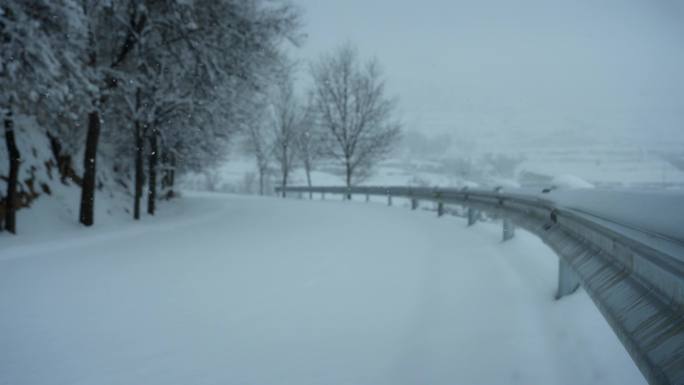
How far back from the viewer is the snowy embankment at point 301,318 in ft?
11.1

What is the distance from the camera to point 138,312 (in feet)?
15.8

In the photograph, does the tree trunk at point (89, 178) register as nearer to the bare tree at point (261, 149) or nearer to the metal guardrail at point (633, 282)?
the metal guardrail at point (633, 282)

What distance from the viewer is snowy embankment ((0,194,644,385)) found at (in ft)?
11.1

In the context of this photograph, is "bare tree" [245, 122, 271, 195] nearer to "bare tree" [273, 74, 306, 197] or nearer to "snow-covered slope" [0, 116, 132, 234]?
"bare tree" [273, 74, 306, 197]

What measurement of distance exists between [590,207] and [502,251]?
387 cm

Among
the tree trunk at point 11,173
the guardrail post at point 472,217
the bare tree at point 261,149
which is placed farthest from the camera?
the bare tree at point 261,149

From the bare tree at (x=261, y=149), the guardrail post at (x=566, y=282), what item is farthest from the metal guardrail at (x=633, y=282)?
the bare tree at (x=261, y=149)

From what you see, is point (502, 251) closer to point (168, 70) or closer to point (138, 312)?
point (138, 312)

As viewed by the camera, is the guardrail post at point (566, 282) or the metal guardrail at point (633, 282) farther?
the guardrail post at point (566, 282)

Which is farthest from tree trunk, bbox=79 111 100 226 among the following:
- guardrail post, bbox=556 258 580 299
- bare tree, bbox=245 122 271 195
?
bare tree, bbox=245 122 271 195

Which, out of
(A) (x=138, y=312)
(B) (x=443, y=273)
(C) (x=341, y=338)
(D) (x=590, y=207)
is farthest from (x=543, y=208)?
(A) (x=138, y=312)

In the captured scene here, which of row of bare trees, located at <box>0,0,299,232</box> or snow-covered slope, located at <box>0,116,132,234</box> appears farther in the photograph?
snow-covered slope, located at <box>0,116,132,234</box>

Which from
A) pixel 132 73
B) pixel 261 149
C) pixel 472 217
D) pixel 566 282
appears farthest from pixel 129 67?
pixel 261 149

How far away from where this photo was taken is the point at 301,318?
462 centimetres
